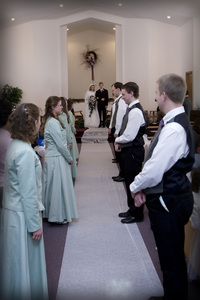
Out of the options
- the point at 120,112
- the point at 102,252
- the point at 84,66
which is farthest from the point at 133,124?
the point at 84,66

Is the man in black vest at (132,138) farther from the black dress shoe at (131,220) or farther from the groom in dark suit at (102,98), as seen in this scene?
the groom in dark suit at (102,98)

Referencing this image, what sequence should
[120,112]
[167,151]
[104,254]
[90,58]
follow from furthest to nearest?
[90,58] → [120,112] → [104,254] → [167,151]

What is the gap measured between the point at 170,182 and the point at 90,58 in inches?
553

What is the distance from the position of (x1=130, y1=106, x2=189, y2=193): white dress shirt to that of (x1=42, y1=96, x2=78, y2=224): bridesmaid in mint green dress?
1925 millimetres

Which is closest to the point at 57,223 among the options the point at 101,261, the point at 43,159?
the point at 43,159

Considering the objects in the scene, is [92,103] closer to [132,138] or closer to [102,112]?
[102,112]

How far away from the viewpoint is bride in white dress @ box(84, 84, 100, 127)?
1227 cm

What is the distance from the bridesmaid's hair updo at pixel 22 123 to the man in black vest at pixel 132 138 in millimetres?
1701

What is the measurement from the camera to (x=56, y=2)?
111 cm

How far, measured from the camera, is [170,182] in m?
1.88

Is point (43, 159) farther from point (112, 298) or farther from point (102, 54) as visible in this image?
point (102, 54)

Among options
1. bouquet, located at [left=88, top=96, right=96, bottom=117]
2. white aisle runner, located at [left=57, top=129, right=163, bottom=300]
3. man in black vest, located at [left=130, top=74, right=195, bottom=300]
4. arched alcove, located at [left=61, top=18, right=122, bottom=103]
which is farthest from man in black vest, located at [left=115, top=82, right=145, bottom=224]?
arched alcove, located at [left=61, top=18, right=122, bottom=103]

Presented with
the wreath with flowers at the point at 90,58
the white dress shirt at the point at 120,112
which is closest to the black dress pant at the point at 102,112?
the wreath with flowers at the point at 90,58

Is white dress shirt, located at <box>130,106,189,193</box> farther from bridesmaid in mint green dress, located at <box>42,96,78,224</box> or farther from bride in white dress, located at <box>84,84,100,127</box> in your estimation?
bride in white dress, located at <box>84,84,100,127</box>
